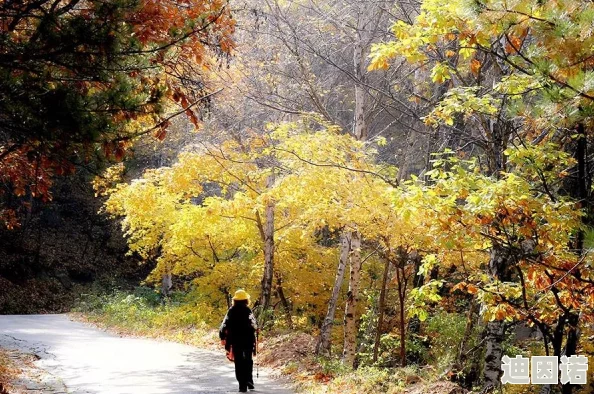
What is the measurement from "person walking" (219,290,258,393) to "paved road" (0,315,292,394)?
532 mm

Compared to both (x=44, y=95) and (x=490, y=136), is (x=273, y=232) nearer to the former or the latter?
(x=490, y=136)

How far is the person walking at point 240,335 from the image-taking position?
27.8 feet

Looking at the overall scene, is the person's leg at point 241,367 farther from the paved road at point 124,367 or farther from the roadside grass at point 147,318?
the roadside grass at point 147,318

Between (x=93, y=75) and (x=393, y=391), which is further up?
(x=93, y=75)

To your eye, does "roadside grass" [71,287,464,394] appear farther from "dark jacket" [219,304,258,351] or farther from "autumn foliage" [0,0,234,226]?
"autumn foliage" [0,0,234,226]

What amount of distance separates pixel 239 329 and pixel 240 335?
9cm

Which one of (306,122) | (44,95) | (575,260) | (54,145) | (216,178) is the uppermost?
(306,122)

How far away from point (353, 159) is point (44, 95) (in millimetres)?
5755

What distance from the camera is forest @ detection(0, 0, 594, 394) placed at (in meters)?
5.11

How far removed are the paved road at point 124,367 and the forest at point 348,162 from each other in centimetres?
146

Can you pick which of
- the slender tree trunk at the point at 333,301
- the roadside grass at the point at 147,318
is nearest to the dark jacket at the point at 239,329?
the slender tree trunk at the point at 333,301

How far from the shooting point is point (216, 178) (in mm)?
15086

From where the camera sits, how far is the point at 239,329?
8500 mm

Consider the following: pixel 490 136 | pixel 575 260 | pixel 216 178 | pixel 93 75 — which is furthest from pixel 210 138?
pixel 575 260
